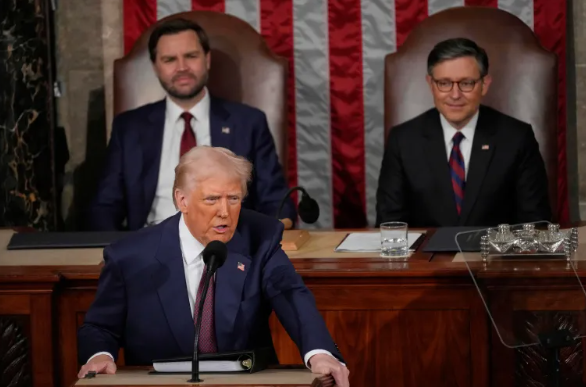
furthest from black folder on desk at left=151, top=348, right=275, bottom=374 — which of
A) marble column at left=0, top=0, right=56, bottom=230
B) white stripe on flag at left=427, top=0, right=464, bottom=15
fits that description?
white stripe on flag at left=427, top=0, right=464, bottom=15

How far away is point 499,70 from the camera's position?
5117mm

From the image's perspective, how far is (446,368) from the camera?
3609 millimetres

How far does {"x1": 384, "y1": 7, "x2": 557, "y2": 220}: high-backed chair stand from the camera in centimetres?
510

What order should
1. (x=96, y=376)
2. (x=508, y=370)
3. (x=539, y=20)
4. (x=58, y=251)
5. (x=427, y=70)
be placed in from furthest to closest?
1. (x=539, y=20)
2. (x=427, y=70)
3. (x=58, y=251)
4. (x=508, y=370)
5. (x=96, y=376)

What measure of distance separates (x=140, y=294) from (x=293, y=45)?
9.20 feet

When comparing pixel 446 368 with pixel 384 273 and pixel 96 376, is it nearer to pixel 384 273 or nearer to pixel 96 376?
pixel 384 273

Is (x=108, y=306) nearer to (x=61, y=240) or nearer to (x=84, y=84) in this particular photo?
(x=61, y=240)

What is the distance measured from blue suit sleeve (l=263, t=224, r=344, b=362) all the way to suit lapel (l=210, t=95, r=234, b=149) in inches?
75.5

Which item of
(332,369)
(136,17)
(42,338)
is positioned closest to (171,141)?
(136,17)

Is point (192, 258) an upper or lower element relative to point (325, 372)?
upper

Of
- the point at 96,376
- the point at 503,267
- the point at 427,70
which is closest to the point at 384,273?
the point at 503,267

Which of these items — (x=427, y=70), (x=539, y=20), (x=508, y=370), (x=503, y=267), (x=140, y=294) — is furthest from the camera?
(x=539, y=20)

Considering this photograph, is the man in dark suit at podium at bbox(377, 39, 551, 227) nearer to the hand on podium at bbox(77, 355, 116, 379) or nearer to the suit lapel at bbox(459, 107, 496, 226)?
the suit lapel at bbox(459, 107, 496, 226)

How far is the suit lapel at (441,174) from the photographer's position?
4703mm
